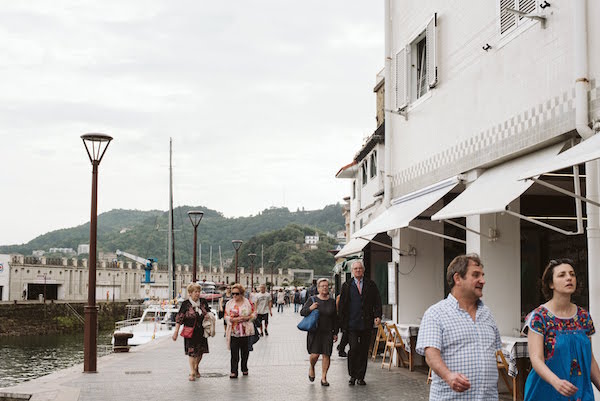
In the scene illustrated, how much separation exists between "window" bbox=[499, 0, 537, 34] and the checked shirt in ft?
21.5

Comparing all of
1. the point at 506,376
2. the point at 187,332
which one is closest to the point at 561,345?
the point at 506,376

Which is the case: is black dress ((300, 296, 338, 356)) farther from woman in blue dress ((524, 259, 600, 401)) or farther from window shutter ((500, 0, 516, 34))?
woman in blue dress ((524, 259, 600, 401))

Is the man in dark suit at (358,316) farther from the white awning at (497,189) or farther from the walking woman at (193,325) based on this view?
the walking woman at (193,325)

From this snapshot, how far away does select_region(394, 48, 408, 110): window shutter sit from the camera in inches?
616

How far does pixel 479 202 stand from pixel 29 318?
56653 mm

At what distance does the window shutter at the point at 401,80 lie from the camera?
15.7m

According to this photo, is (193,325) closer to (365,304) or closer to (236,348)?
(236,348)

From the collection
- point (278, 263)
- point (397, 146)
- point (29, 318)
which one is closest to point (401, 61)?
point (397, 146)

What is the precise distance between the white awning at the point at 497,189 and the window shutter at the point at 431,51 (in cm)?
278

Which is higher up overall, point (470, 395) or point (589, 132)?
point (589, 132)

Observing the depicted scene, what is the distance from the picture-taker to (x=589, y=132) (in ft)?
28.9

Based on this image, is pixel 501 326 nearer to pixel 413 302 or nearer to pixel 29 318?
pixel 413 302

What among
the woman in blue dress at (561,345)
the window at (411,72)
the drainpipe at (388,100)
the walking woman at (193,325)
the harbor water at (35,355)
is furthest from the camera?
the harbor water at (35,355)

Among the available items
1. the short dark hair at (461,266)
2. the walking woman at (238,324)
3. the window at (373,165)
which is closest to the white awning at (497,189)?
the short dark hair at (461,266)
